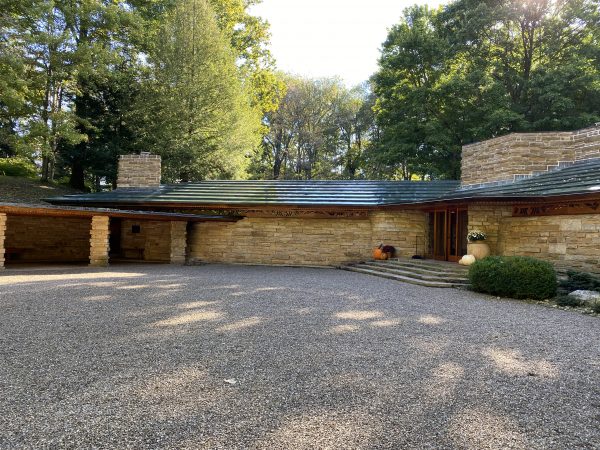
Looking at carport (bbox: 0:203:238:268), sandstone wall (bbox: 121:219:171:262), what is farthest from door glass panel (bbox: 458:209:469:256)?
sandstone wall (bbox: 121:219:171:262)

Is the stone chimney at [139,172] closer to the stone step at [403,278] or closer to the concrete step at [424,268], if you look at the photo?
the stone step at [403,278]

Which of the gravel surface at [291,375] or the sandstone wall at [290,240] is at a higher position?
the sandstone wall at [290,240]

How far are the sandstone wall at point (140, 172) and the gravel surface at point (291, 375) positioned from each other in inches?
421

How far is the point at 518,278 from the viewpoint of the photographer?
7.77 m

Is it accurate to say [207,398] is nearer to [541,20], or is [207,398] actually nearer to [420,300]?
[420,300]

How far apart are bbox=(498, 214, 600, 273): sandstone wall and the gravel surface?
3.06 m

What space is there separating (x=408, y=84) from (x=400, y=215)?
45.9 ft

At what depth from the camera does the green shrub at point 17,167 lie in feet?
75.7

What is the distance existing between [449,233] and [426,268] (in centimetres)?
241

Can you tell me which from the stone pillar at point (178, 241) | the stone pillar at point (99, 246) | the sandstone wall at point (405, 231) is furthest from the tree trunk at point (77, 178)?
the sandstone wall at point (405, 231)

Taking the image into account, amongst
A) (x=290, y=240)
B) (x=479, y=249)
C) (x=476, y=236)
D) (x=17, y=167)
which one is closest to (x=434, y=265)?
(x=479, y=249)

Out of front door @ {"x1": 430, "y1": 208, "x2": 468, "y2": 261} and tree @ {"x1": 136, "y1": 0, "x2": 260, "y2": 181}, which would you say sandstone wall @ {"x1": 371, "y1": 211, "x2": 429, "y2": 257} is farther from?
tree @ {"x1": 136, "y1": 0, "x2": 260, "y2": 181}

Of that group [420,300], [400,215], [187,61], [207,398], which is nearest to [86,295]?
[207,398]

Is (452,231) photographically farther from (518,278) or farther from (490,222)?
(518,278)
